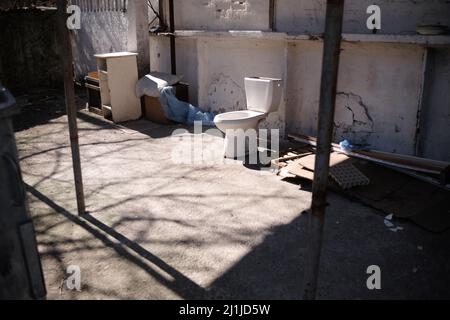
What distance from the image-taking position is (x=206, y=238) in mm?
3420

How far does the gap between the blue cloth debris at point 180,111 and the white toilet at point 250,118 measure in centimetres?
147

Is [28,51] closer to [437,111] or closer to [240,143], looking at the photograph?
[240,143]

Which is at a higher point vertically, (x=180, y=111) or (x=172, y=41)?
(x=172, y=41)

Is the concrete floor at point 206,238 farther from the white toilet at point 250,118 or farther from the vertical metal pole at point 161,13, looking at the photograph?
the vertical metal pole at point 161,13

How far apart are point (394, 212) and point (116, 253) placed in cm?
242

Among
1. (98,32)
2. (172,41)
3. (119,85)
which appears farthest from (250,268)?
(98,32)

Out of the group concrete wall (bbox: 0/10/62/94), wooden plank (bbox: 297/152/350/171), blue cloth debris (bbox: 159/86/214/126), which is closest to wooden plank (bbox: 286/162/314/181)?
wooden plank (bbox: 297/152/350/171)

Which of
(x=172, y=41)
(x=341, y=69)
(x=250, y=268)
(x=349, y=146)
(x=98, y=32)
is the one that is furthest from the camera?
(x=98, y=32)

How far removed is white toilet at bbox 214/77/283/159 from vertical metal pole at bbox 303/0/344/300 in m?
2.91

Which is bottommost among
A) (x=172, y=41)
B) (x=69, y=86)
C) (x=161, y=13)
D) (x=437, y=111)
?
(x=437, y=111)

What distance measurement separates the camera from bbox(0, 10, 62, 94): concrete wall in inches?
339

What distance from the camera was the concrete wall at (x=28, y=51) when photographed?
860 cm

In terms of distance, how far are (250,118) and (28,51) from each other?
623 centimetres
